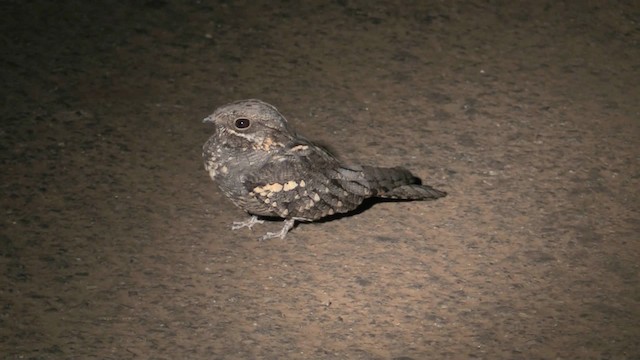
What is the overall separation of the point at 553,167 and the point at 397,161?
713 mm

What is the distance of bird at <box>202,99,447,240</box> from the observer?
4.16 metres

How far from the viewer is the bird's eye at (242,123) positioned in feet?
13.7

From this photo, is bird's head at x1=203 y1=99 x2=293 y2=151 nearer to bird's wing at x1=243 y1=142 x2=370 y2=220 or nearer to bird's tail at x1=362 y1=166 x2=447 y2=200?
bird's wing at x1=243 y1=142 x2=370 y2=220

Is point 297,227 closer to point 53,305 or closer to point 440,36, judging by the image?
point 53,305

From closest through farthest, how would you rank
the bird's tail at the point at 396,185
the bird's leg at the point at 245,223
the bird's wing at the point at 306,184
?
the bird's wing at the point at 306,184
the bird's tail at the point at 396,185
the bird's leg at the point at 245,223

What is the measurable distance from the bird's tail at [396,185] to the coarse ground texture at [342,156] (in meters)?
A: 0.09

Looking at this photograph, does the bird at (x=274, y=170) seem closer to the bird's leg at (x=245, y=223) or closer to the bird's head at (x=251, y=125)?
the bird's head at (x=251, y=125)

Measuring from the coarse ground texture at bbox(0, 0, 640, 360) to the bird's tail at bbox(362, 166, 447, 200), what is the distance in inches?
3.4

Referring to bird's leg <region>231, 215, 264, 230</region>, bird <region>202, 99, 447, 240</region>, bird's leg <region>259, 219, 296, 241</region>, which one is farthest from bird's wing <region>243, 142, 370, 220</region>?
bird's leg <region>231, 215, 264, 230</region>

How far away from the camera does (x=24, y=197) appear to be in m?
4.62

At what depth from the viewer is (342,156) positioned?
15.9 ft

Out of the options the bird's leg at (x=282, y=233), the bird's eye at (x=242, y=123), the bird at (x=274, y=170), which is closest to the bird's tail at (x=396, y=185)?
the bird at (x=274, y=170)

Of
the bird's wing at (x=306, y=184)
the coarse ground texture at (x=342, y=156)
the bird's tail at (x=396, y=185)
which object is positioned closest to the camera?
the coarse ground texture at (x=342, y=156)

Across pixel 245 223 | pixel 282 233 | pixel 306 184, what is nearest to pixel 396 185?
pixel 306 184
